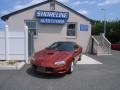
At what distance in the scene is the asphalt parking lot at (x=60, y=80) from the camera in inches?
298

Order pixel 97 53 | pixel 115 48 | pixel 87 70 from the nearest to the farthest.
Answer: pixel 87 70
pixel 97 53
pixel 115 48

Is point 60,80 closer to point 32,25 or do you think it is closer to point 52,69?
point 52,69

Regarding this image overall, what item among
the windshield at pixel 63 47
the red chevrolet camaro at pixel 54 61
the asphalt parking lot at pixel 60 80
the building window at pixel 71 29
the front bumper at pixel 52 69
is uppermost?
the building window at pixel 71 29

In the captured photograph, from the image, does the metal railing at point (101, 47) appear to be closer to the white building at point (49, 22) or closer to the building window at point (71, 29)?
the white building at point (49, 22)

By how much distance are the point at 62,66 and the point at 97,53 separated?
987cm

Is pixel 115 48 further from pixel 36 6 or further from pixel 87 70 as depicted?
pixel 87 70

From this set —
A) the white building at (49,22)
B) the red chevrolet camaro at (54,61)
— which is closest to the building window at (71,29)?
the white building at (49,22)

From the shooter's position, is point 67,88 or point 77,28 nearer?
point 67,88

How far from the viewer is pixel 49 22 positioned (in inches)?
736

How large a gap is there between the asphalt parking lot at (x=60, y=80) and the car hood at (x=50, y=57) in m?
0.57

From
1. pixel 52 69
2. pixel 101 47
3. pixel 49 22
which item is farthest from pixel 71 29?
pixel 52 69

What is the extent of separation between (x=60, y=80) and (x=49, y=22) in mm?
10668

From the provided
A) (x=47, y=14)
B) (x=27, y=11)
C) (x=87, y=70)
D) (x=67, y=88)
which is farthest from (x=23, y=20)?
(x=67, y=88)

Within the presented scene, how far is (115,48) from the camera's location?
97.1ft
